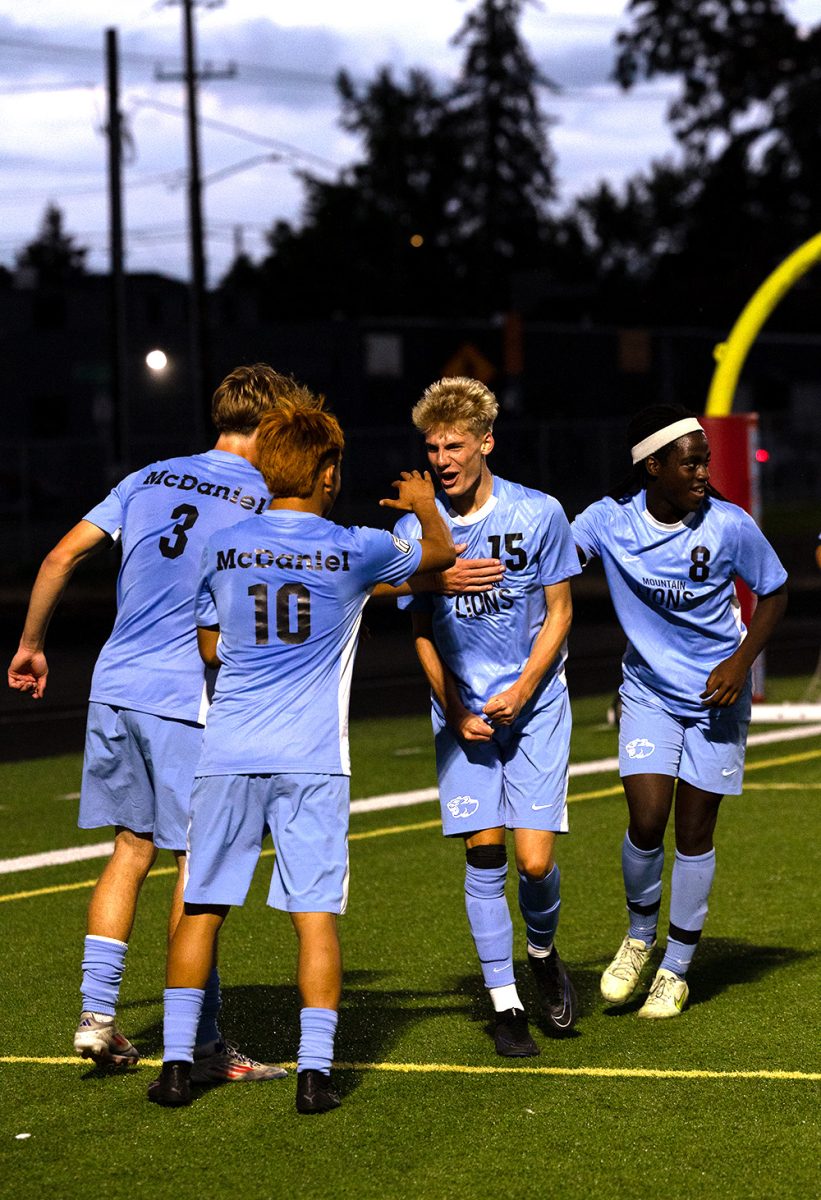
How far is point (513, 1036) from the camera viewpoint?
6.18m

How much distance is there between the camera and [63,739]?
15312 mm

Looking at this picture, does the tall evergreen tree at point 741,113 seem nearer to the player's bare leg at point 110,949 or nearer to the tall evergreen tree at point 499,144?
the tall evergreen tree at point 499,144

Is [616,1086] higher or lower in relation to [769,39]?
lower

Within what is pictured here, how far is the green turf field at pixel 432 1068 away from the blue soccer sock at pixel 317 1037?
160 mm

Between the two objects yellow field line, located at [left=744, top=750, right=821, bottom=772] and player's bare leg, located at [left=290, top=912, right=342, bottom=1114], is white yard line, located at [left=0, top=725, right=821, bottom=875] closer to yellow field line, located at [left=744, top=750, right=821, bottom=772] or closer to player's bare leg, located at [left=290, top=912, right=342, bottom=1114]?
yellow field line, located at [left=744, top=750, right=821, bottom=772]

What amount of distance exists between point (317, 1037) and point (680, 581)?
6.78 ft

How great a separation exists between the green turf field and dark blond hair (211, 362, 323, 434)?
6.43 ft

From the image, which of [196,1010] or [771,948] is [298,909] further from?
[771,948]

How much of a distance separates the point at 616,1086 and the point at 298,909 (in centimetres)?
111

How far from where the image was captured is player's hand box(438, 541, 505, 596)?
5.93 m

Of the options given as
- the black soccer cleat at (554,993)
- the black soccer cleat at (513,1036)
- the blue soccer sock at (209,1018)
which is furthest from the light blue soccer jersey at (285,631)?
the black soccer cleat at (554,993)

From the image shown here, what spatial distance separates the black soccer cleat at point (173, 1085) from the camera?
560 centimetres

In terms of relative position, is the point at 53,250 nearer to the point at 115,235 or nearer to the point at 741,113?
the point at 741,113

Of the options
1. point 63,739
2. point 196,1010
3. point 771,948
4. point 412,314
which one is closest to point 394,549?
point 196,1010
